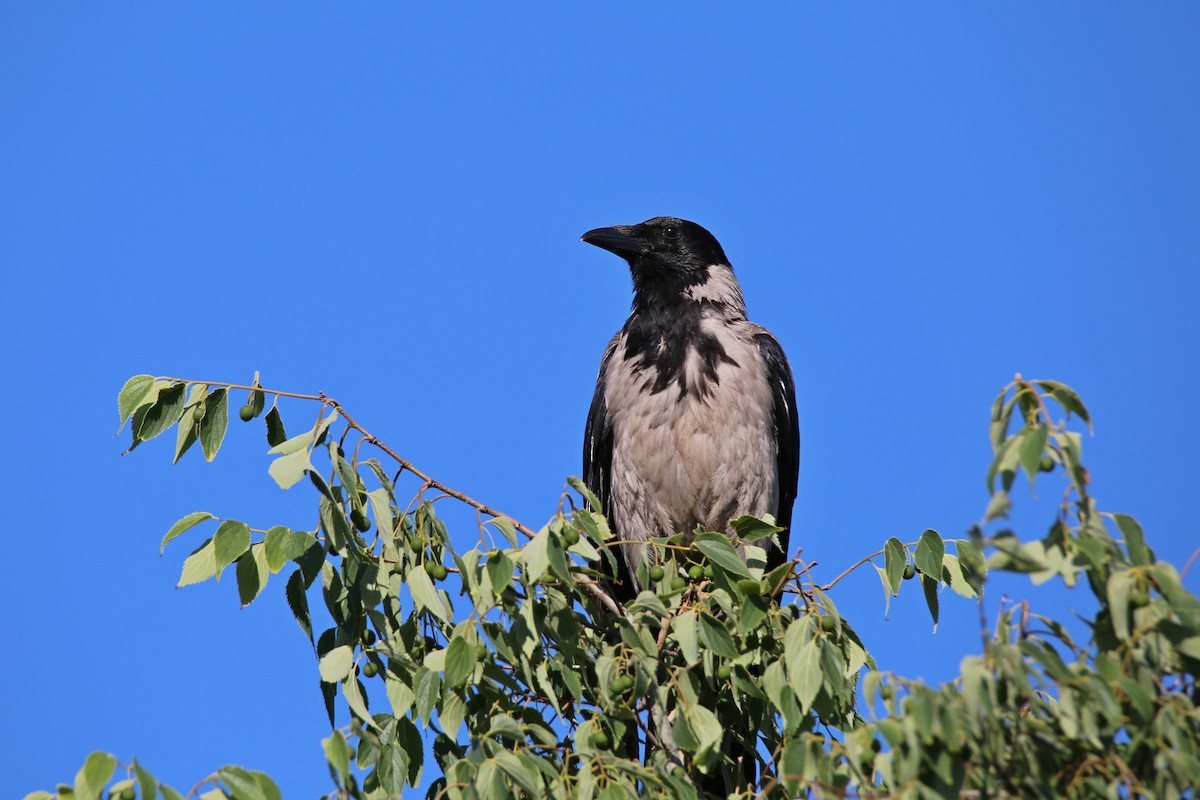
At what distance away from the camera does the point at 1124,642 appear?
257cm

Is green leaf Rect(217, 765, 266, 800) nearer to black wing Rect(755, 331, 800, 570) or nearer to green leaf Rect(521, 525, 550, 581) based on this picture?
green leaf Rect(521, 525, 550, 581)

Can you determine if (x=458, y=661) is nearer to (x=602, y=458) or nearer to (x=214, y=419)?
(x=214, y=419)

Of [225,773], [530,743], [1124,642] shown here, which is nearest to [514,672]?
[530,743]

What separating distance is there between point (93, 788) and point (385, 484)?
1267 mm

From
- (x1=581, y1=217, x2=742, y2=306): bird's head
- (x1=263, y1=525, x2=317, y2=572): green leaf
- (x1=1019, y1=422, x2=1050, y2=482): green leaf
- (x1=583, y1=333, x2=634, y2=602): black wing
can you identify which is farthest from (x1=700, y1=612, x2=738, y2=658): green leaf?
(x1=581, y1=217, x2=742, y2=306): bird's head

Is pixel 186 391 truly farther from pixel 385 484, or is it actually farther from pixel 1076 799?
pixel 1076 799

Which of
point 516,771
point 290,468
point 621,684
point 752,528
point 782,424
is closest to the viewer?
point 516,771

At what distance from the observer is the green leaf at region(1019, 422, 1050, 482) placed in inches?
97.0

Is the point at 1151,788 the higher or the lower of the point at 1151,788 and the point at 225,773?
the lower

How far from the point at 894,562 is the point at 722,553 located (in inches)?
27.7

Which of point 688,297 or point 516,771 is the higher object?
point 688,297

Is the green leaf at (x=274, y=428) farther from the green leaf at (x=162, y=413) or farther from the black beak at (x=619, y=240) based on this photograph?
the black beak at (x=619, y=240)

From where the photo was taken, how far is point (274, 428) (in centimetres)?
388

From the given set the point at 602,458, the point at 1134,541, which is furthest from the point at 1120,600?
the point at 602,458
